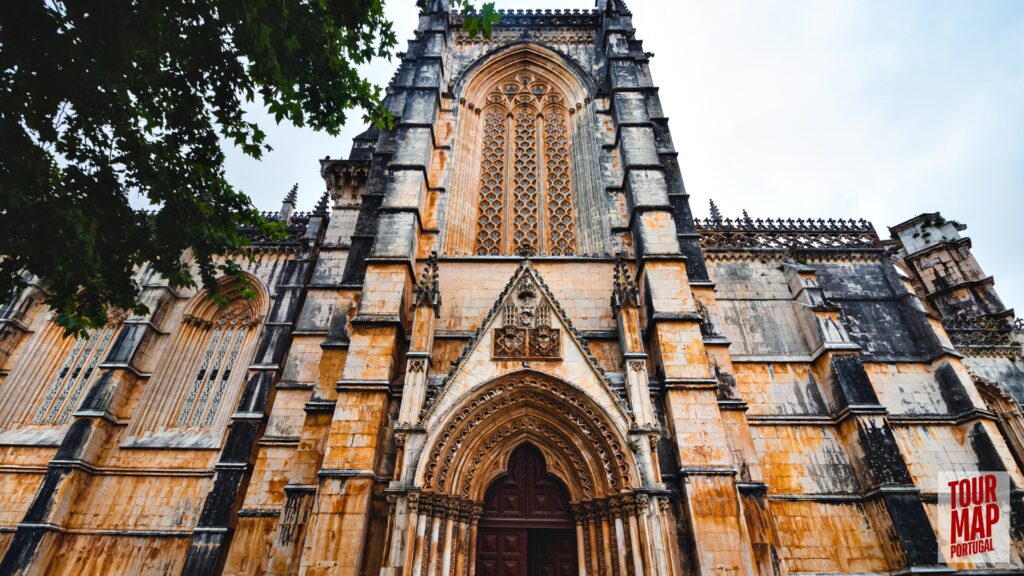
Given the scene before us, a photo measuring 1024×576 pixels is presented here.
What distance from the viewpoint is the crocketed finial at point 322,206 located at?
16.8 metres

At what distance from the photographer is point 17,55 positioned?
498 cm

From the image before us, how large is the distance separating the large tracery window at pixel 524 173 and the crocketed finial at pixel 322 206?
6.48m

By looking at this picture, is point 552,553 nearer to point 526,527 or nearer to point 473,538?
point 526,527

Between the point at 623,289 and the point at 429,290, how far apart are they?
14.0ft

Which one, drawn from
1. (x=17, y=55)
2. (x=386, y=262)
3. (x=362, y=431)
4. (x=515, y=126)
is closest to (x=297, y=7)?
(x=17, y=55)

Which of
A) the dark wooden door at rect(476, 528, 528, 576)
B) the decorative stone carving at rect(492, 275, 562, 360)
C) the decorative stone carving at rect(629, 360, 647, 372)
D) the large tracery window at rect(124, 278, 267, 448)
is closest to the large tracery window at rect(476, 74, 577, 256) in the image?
the decorative stone carving at rect(492, 275, 562, 360)

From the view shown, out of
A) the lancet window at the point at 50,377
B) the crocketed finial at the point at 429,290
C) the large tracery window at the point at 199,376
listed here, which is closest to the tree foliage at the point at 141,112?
the crocketed finial at the point at 429,290

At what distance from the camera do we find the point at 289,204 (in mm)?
20266

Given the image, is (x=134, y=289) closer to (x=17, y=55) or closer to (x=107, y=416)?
(x=17, y=55)

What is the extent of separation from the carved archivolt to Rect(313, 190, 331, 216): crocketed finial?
1113 centimetres

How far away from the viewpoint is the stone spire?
19.6m

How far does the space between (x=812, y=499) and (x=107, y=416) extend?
18.9 m

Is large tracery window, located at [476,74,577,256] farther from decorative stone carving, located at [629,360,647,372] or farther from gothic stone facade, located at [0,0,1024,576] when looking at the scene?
decorative stone carving, located at [629,360,647,372]

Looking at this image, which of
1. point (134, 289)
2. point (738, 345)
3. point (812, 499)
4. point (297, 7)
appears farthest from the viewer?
point (738, 345)
